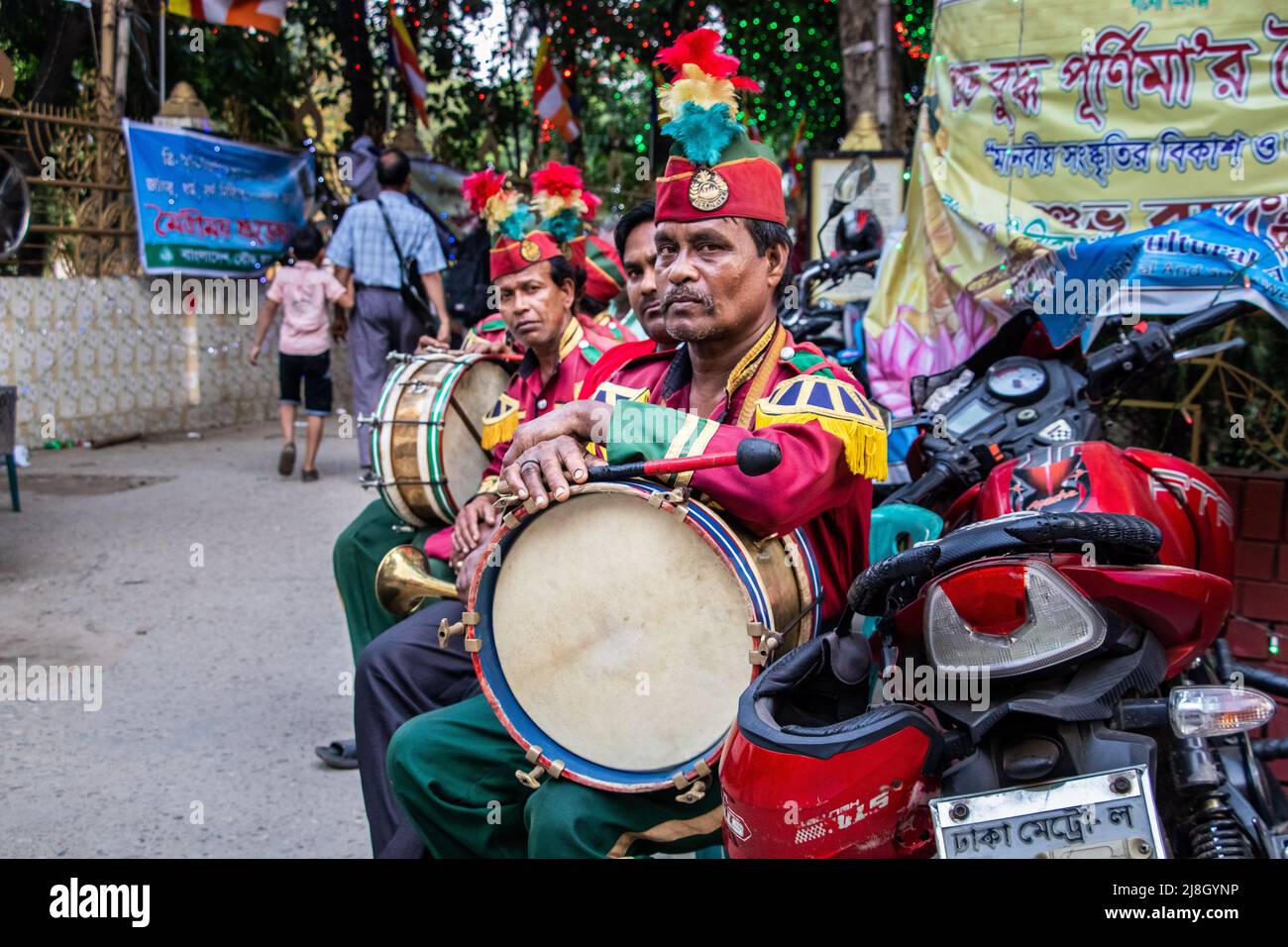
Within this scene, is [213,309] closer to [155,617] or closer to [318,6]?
[318,6]

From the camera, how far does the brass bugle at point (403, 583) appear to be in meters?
3.71

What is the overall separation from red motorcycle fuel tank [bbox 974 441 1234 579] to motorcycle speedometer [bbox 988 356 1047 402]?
44 centimetres

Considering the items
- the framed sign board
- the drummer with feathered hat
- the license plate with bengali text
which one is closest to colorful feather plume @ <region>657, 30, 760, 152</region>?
the license plate with bengali text

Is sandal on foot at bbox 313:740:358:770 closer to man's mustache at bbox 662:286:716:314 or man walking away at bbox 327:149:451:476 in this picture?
man's mustache at bbox 662:286:716:314

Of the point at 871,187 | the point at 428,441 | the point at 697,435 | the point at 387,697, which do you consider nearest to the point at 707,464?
the point at 697,435

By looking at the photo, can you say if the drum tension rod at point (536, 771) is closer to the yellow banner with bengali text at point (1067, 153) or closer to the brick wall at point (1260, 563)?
the yellow banner with bengali text at point (1067, 153)

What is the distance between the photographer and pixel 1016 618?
2.11 meters

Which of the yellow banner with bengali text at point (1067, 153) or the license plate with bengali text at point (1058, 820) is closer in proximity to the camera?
the license plate with bengali text at point (1058, 820)

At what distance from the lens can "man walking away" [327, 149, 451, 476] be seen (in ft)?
29.0

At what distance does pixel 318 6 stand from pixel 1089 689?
1502cm

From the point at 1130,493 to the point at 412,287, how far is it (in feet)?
22.7

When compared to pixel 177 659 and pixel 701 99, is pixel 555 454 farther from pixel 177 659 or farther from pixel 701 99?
pixel 177 659

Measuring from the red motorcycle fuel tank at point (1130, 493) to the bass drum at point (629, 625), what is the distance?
0.67m

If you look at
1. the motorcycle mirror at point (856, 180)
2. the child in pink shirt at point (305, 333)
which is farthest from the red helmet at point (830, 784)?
the child in pink shirt at point (305, 333)
